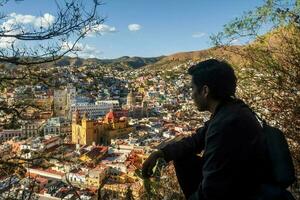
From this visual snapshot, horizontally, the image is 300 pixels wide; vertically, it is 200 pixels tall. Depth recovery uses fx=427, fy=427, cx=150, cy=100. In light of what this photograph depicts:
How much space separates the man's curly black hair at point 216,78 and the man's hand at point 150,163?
19.6 inches

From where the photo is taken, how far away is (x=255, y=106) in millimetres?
5785

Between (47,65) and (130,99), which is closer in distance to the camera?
(47,65)

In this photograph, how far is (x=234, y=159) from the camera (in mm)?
1688

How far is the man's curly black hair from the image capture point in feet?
6.06

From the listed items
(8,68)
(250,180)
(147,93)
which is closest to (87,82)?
(8,68)

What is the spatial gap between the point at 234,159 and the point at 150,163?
2.21 feet

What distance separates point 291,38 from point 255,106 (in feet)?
3.33

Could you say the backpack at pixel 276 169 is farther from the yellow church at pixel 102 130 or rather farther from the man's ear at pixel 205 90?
the yellow church at pixel 102 130

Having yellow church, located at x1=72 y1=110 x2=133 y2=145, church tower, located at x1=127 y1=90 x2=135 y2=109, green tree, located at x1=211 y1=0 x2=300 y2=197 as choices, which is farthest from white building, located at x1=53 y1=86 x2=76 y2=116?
church tower, located at x1=127 y1=90 x2=135 y2=109

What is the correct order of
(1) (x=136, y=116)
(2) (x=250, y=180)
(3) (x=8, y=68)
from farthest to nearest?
(1) (x=136, y=116) → (3) (x=8, y=68) → (2) (x=250, y=180)

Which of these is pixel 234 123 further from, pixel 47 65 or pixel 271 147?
pixel 47 65

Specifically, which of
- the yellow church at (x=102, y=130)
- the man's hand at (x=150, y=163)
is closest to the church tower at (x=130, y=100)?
the yellow church at (x=102, y=130)

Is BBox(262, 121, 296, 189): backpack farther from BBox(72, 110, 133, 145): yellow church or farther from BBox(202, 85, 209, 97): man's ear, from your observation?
BBox(72, 110, 133, 145): yellow church

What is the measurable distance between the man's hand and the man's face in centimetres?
40
